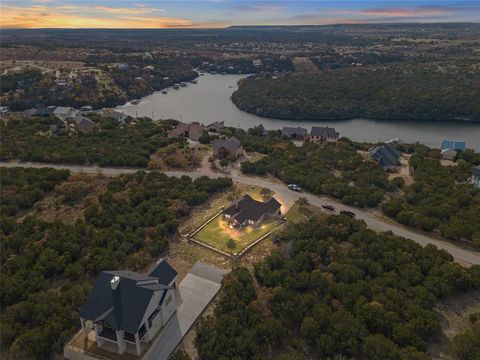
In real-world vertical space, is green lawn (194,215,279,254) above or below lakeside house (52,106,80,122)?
above

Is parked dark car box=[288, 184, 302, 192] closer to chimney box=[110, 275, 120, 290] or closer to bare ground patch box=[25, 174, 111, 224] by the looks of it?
bare ground patch box=[25, 174, 111, 224]

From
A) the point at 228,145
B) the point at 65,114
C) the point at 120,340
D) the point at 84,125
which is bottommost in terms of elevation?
the point at 65,114

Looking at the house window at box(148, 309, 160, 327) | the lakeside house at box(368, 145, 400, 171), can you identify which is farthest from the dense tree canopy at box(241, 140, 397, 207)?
the house window at box(148, 309, 160, 327)

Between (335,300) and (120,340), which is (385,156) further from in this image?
(120,340)

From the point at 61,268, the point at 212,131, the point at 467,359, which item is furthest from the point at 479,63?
the point at 61,268

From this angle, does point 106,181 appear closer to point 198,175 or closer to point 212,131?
point 198,175

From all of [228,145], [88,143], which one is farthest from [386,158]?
[88,143]
